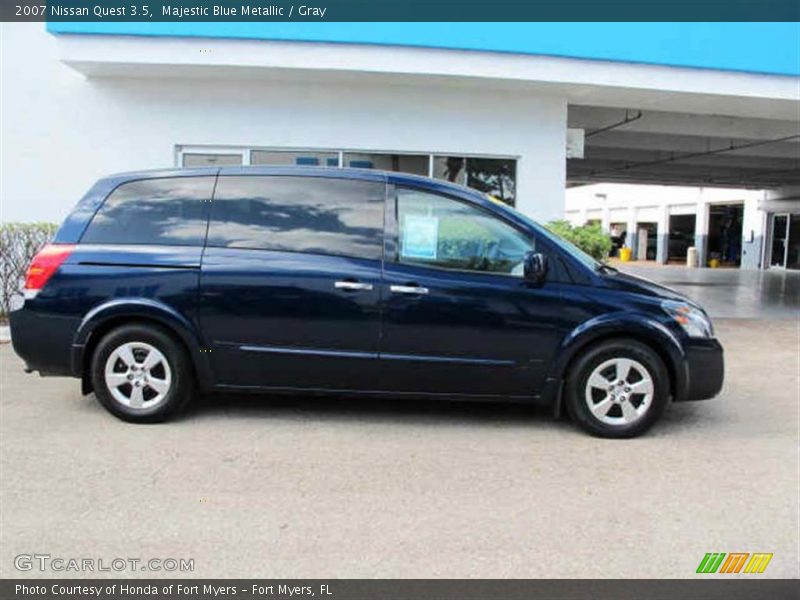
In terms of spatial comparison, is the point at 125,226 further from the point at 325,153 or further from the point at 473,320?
the point at 325,153

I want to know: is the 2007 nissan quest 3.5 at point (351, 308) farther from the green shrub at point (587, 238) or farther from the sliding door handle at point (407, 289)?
the green shrub at point (587, 238)

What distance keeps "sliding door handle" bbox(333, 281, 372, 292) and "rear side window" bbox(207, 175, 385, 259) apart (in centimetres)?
23

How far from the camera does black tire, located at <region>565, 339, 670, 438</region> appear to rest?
16.2 feet

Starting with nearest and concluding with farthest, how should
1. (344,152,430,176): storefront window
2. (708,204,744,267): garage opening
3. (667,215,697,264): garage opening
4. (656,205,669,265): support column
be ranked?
(344,152,430,176): storefront window, (708,204,744,267): garage opening, (656,205,669,265): support column, (667,215,697,264): garage opening

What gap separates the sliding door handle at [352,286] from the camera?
493 cm

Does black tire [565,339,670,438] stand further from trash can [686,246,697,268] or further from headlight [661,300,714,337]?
trash can [686,246,697,268]

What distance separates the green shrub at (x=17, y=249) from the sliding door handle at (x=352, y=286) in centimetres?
584

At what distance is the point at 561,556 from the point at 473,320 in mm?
1993

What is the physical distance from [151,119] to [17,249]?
102 inches

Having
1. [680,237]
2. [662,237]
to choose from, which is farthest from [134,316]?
[680,237]

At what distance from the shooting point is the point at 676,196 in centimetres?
3612

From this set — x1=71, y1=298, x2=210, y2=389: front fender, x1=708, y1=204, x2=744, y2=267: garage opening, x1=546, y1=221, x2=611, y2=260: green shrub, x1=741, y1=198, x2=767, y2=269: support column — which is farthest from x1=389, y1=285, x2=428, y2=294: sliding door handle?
x1=708, y1=204, x2=744, y2=267: garage opening

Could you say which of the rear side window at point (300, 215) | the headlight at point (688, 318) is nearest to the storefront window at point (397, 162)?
the rear side window at point (300, 215)
